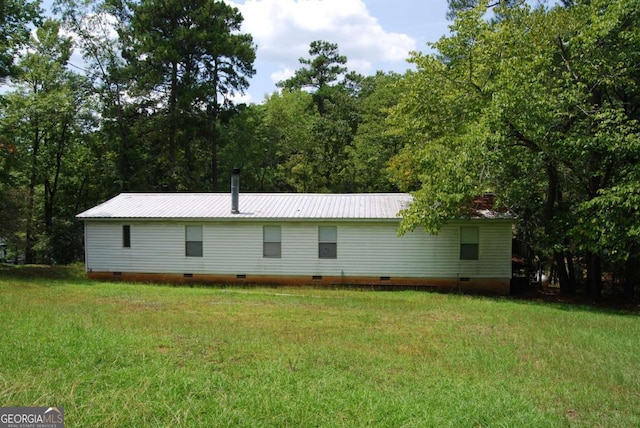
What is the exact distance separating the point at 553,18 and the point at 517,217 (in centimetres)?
602

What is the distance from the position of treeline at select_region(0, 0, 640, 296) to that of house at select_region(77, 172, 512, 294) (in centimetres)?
132

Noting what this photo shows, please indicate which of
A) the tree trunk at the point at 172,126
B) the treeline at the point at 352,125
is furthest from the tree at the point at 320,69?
the tree trunk at the point at 172,126

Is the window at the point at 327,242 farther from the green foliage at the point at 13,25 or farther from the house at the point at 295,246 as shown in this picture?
the green foliage at the point at 13,25

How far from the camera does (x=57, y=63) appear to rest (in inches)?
993

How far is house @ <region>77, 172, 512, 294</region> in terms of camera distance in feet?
51.4

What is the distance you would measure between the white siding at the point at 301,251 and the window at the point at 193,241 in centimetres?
16

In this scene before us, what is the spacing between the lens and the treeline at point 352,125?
40.5ft

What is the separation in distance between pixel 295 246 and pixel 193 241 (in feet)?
12.0

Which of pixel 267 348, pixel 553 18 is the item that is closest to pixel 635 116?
pixel 553 18

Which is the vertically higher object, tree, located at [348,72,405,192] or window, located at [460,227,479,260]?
tree, located at [348,72,405,192]

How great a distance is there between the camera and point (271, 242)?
1636 cm

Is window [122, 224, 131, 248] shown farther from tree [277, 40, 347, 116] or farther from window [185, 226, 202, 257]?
tree [277, 40, 347, 116]

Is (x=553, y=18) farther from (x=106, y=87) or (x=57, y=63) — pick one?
(x=57, y=63)

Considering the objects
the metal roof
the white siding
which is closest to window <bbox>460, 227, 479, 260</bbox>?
the white siding
